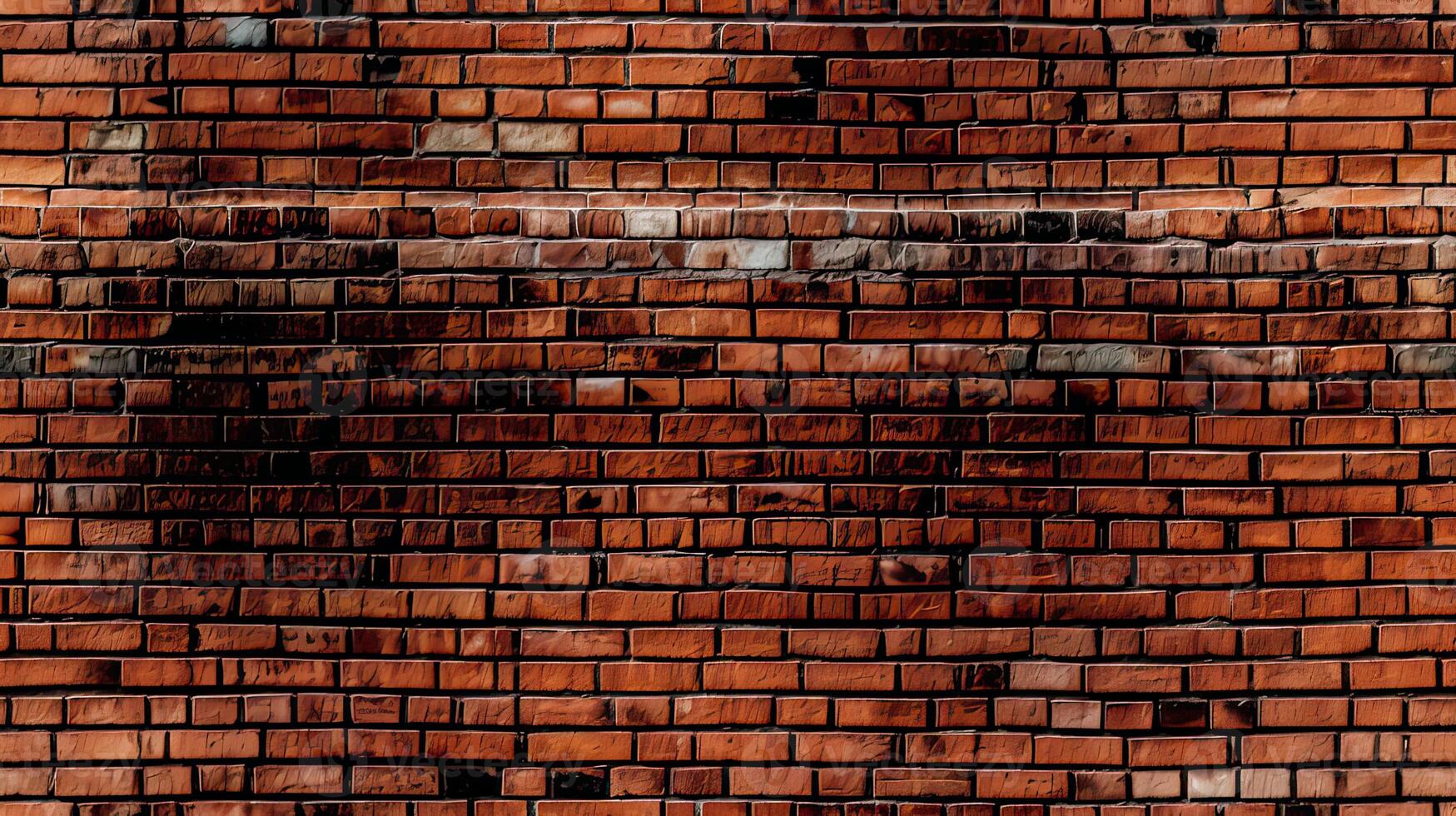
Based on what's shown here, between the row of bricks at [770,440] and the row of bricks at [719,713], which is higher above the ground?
the row of bricks at [770,440]

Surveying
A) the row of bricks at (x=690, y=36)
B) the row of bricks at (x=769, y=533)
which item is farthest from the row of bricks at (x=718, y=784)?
the row of bricks at (x=690, y=36)

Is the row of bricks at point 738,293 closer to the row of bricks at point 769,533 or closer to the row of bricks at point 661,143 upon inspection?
the row of bricks at point 661,143

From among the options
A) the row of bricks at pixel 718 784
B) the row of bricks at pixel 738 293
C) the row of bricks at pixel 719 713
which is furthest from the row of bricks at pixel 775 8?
the row of bricks at pixel 718 784

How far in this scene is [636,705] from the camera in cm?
172

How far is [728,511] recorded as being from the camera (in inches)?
67.4

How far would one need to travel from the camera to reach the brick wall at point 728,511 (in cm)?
171

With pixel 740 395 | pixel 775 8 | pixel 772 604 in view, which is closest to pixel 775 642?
pixel 772 604

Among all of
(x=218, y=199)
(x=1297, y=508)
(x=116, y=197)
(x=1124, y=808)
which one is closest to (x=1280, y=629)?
(x=1297, y=508)

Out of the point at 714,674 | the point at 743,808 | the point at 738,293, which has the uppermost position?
the point at 738,293

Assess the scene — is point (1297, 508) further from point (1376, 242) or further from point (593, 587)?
point (593, 587)

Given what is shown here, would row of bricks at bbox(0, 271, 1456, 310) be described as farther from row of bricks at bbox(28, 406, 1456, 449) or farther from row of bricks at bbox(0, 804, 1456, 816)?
row of bricks at bbox(0, 804, 1456, 816)

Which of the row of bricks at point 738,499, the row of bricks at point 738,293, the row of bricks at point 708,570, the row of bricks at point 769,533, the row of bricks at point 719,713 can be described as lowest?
the row of bricks at point 719,713

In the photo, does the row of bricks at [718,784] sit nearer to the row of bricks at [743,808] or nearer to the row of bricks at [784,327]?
the row of bricks at [743,808]

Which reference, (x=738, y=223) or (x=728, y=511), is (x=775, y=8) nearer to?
(x=738, y=223)
